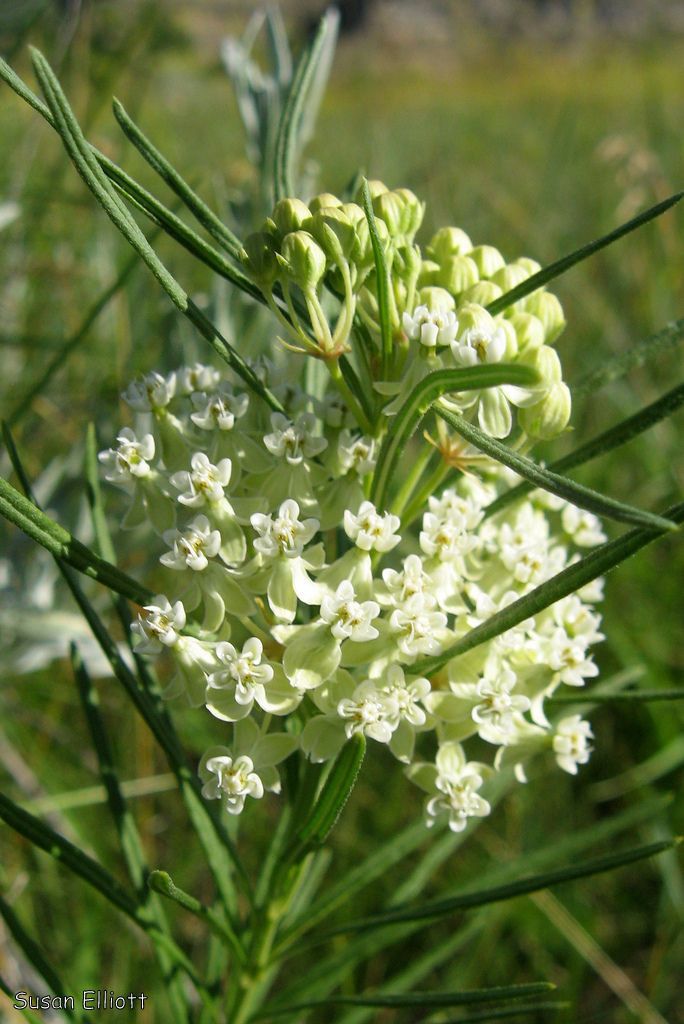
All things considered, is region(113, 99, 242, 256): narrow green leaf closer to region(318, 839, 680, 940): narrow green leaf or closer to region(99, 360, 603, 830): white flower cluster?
region(99, 360, 603, 830): white flower cluster

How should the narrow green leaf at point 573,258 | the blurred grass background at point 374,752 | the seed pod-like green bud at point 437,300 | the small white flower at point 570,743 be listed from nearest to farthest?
the narrow green leaf at point 573,258, the seed pod-like green bud at point 437,300, the small white flower at point 570,743, the blurred grass background at point 374,752

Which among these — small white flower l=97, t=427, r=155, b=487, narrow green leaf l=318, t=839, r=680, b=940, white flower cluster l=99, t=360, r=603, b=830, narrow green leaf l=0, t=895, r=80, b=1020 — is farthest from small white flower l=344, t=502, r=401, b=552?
narrow green leaf l=0, t=895, r=80, b=1020

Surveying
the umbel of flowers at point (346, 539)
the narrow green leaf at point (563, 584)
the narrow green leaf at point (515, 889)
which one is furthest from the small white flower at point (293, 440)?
the narrow green leaf at point (515, 889)

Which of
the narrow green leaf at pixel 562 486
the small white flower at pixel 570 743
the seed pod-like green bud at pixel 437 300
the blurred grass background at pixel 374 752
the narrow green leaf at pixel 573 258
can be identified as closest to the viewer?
the narrow green leaf at pixel 562 486

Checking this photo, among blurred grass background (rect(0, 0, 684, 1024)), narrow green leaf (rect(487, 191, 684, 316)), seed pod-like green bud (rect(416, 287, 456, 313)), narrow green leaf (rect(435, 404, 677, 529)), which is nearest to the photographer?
narrow green leaf (rect(435, 404, 677, 529))

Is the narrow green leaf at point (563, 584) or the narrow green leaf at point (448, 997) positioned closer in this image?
the narrow green leaf at point (563, 584)

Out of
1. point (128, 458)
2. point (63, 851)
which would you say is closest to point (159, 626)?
point (128, 458)

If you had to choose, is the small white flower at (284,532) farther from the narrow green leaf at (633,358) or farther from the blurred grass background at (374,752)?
the blurred grass background at (374,752)

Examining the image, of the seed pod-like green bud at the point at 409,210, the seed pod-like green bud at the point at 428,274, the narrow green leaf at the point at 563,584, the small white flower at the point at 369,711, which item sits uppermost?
the seed pod-like green bud at the point at 409,210
